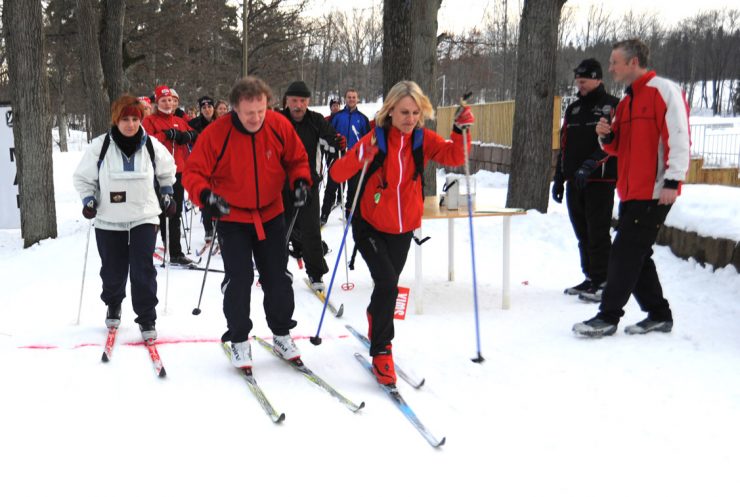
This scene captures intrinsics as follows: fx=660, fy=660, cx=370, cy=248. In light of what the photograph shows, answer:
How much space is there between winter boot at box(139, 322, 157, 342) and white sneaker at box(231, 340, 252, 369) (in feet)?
2.94

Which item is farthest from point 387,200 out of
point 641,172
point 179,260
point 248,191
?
point 179,260

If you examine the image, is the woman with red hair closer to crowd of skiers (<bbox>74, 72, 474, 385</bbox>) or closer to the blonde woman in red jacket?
crowd of skiers (<bbox>74, 72, 474, 385</bbox>)

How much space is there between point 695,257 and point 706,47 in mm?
67929

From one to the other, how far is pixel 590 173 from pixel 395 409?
3.06m

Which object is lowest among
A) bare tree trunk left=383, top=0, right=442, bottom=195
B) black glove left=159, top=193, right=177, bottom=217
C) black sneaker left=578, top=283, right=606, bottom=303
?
black sneaker left=578, top=283, right=606, bottom=303

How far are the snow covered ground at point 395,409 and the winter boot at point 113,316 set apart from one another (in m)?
0.12

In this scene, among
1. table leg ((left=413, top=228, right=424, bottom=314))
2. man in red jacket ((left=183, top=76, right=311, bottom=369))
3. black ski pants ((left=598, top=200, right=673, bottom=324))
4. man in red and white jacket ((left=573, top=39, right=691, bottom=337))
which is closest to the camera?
man in red jacket ((left=183, top=76, right=311, bottom=369))

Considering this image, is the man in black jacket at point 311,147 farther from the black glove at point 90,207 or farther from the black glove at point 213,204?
the black glove at point 213,204

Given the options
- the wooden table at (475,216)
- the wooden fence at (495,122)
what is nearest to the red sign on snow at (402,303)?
the wooden table at (475,216)

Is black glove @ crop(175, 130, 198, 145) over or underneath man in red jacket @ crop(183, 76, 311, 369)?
over

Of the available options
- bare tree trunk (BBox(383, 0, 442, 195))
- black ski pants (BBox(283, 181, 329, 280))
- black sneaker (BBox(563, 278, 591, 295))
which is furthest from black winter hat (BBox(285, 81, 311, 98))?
bare tree trunk (BBox(383, 0, 442, 195))

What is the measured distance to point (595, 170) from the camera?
5797 mm

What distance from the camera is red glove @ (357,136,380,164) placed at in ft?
13.1

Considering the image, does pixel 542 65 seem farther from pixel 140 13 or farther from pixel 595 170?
pixel 140 13
